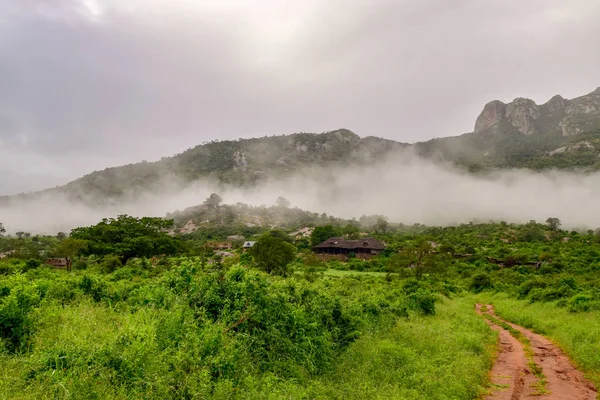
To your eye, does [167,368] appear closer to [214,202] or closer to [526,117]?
[214,202]

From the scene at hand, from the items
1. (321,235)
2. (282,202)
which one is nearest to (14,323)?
(321,235)

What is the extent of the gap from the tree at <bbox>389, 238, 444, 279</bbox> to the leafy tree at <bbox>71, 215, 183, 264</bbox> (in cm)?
2541

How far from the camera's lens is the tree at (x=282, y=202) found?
176788 millimetres

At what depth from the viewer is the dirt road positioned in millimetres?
9953

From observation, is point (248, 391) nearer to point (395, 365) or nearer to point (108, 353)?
point (108, 353)

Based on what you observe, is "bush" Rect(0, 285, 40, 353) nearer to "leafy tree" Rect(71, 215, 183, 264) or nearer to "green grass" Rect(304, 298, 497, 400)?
"green grass" Rect(304, 298, 497, 400)

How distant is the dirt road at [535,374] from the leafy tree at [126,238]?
32.3 m

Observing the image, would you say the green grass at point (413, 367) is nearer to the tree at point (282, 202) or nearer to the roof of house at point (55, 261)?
the roof of house at point (55, 261)

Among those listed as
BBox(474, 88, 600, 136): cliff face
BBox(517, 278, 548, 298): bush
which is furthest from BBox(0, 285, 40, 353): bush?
BBox(474, 88, 600, 136): cliff face

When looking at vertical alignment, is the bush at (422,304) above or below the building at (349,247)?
above

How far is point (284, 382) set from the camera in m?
8.66

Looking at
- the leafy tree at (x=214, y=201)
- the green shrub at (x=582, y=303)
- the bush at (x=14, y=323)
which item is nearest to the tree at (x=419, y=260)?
the green shrub at (x=582, y=303)

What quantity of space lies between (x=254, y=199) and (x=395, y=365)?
172929 millimetres

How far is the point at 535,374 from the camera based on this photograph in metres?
11.6
